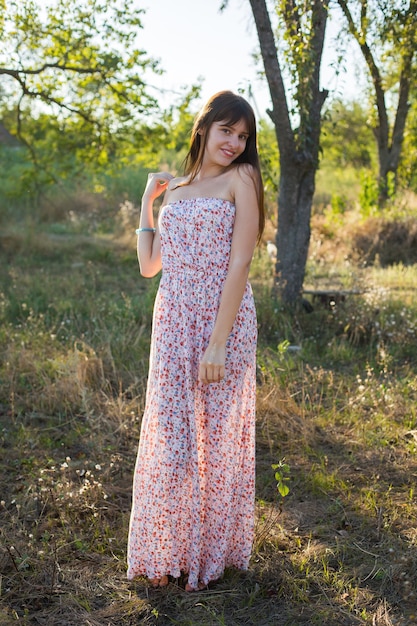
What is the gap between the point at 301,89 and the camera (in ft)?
20.6

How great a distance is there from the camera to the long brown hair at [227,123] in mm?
2715

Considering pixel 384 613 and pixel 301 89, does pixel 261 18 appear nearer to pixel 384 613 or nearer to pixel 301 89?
pixel 301 89

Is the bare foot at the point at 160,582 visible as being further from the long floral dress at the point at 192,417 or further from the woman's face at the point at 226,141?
the woman's face at the point at 226,141

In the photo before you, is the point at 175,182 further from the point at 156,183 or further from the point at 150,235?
the point at 150,235

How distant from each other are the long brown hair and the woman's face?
0.06 ft

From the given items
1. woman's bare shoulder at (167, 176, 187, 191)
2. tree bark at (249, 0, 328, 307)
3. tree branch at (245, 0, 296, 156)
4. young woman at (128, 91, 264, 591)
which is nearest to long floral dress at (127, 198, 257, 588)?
young woman at (128, 91, 264, 591)

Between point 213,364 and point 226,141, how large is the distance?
2.74 ft

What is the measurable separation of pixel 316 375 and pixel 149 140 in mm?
5236

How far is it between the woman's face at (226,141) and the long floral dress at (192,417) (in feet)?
0.56

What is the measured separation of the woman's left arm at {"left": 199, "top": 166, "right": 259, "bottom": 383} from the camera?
8.88ft

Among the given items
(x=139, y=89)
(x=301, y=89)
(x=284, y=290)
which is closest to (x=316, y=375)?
(x=284, y=290)

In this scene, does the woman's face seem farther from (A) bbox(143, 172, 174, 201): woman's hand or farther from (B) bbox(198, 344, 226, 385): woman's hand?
(B) bbox(198, 344, 226, 385): woman's hand

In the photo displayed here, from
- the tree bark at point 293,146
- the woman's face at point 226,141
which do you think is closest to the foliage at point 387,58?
the tree bark at point 293,146

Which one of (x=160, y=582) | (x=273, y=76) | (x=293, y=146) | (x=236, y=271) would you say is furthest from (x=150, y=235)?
(x=293, y=146)
